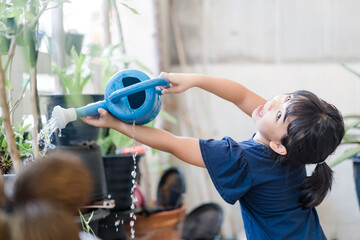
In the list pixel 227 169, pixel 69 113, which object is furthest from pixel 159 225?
pixel 69 113

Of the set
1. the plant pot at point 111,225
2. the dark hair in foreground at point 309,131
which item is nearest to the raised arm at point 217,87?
the dark hair in foreground at point 309,131

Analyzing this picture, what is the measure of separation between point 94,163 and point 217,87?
1.46 ft

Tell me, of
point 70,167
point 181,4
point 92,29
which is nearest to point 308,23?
point 181,4

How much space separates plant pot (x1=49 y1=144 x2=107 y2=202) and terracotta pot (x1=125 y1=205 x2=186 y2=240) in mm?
561

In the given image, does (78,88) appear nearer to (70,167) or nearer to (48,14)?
(48,14)

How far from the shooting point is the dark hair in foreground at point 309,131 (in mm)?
1073

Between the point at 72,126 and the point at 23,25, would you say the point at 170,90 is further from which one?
the point at 23,25

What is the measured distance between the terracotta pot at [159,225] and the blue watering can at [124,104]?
3.04 ft

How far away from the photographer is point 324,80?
9.10ft

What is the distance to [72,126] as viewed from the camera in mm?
1280

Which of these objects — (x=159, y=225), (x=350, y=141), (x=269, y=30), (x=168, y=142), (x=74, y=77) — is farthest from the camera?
(x=269, y=30)

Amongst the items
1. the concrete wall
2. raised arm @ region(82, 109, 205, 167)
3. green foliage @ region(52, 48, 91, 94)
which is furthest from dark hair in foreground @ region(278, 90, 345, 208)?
the concrete wall

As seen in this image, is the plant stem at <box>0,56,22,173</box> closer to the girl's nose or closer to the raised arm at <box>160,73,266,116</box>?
the raised arm at <box>160,73,266,116</box>

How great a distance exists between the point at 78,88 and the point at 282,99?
2.23 feet
